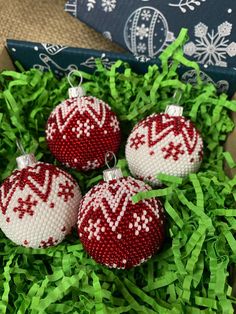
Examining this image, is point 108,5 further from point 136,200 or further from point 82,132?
point 136,200

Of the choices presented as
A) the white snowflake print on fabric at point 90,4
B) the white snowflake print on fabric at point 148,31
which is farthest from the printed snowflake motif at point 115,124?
the white snowflake print on fabric at point 90,4

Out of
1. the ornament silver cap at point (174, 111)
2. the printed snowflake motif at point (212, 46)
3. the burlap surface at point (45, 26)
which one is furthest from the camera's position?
the burlap surface at point (45, 26)

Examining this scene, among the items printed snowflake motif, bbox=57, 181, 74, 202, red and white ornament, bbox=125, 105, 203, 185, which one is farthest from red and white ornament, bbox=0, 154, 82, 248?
red and white ornament, bbox=125, 105, 203, 185

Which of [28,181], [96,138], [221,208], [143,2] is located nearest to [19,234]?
[28,181]

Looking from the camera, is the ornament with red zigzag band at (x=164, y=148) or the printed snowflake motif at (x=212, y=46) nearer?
the ornament with red zigzag band at (x=164, y=148)

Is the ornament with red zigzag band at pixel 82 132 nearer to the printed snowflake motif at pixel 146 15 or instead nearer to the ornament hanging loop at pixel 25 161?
the ornament hanging loop at pixel 25 161

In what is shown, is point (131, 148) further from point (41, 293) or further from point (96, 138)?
point (41, 293)

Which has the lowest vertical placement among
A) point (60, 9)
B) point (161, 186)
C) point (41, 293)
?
point (41, 293)
